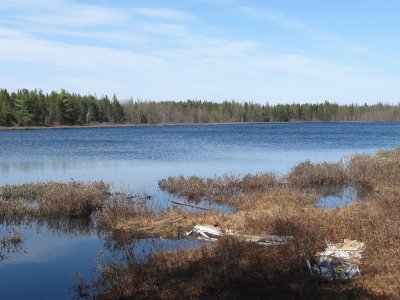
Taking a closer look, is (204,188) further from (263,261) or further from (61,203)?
(263,261)

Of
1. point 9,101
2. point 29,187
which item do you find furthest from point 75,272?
point 9,101

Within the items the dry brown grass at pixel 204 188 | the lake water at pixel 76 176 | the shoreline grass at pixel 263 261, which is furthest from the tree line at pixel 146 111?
the shoreline grass at pixel 263 261

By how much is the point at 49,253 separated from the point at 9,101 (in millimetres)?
88960

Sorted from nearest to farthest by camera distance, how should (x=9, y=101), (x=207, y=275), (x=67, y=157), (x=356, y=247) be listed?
(x=207, y=275)
(x=356, y=247)
(x=67, y=157)
(x=9, y=101)

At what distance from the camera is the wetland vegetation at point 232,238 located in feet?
30.7

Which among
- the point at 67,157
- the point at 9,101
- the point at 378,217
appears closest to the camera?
the point at 378,217

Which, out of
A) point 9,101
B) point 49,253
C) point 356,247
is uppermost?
point 9,101

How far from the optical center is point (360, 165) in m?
28.1

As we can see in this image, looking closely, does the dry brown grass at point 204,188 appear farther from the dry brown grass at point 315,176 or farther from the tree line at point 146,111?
the tree line at point 146,111

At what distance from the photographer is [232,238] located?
12.3 metres

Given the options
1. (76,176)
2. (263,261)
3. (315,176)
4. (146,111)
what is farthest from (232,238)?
(146,111)

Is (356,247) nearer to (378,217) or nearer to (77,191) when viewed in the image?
(378,217)

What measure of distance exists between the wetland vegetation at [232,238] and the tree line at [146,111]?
78.5m

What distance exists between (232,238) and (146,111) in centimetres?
14091
